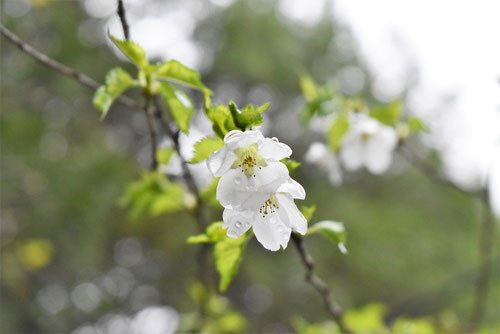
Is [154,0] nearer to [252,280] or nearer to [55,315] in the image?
[252,280]

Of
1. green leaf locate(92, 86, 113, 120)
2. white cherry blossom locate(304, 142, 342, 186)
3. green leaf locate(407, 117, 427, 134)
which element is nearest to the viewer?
green leaf locate(92, 86, 113, 120)

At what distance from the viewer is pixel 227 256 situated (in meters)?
0.59

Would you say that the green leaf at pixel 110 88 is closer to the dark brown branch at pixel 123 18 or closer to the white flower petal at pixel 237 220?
the dark brown branch at pixel 123 18

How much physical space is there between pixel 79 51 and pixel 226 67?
155cm

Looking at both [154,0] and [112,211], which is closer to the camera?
[112,211]

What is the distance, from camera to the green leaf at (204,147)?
1.72ft

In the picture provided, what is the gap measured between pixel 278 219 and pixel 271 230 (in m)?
0.02

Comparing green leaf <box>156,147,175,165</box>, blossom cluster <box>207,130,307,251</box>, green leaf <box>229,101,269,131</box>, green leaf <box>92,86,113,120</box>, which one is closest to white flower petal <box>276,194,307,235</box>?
blossom cluster <box>207,130,307,251</box>

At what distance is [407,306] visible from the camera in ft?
11.9

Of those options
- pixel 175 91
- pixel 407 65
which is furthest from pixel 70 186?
pixel 407 65

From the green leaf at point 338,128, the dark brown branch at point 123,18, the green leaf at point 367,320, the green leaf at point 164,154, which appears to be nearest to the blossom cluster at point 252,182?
the dark brown branch at point 123,18

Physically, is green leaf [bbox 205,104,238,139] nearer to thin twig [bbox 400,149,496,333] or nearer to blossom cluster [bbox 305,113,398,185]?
blossom cluster [bbox 305,113,398,185]

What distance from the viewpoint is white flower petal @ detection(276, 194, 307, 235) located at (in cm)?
52

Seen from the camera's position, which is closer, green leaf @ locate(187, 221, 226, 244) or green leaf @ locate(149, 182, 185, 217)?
green leaf @ locate(187, 221, 226, 244)
